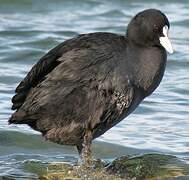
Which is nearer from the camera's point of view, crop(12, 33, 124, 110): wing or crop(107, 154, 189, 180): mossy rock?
crop(12, 33, 124, 110): wing

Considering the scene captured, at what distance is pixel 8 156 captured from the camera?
24.8ft

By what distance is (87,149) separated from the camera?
22.9 feet

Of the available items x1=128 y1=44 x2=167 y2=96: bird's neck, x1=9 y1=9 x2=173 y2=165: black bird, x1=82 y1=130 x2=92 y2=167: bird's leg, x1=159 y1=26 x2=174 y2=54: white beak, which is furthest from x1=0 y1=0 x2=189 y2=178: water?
x1=159 y1=26 x2=174 y2=54: white beak

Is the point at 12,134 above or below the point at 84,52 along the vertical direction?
below

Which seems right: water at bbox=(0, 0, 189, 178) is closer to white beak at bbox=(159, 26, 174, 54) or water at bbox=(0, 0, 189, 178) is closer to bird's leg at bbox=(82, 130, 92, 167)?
bird's leg at bbox=(82, 130, 92, 167)

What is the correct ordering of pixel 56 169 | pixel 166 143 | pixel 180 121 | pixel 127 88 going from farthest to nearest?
pixel 180 121 < pixel 166 143 < pixel 56 169 < pixel 127 88

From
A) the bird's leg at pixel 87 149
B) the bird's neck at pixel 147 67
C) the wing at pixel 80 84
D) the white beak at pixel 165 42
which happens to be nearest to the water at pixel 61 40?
the bird's leg at pixel 87 149

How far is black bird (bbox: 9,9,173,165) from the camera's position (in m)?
6.61

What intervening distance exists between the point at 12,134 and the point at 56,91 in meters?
1.67

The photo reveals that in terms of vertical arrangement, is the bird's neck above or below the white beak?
below

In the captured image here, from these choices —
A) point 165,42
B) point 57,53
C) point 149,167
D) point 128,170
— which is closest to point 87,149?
point 128,170

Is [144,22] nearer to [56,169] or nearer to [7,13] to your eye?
[56,169]

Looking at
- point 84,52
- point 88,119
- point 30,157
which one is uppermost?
point 84,52

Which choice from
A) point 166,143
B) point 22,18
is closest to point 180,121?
point 166,143
